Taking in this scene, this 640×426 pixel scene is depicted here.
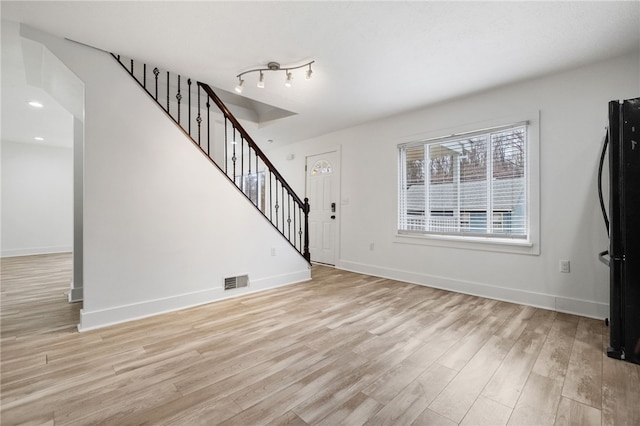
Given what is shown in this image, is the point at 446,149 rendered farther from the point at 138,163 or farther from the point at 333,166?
the point at 138,163

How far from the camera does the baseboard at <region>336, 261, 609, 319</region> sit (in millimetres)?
2793

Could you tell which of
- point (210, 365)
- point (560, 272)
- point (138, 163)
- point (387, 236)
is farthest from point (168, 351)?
point (560, 272)

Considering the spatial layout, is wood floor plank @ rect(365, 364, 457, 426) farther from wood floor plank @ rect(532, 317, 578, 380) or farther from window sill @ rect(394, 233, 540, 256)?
window sill @ rect(394, 233, 540, 256)

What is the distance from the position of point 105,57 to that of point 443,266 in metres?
4.49

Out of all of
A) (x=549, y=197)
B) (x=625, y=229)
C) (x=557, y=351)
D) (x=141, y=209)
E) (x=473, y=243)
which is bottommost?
(x=557, y=351)


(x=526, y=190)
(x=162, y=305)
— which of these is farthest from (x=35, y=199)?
(x=526, y=190)

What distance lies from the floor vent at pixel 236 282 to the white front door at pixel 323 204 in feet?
6.90

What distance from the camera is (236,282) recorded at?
3492 millimetres

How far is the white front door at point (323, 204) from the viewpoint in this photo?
5.27 m

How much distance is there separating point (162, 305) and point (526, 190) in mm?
4198

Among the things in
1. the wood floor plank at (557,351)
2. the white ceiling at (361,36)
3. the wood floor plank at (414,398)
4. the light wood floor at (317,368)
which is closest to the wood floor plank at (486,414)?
the light wood floor at (317,368)

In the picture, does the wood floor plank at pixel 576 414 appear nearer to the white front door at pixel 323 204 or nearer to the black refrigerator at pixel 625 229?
the black refrigerator at pixel 625 229

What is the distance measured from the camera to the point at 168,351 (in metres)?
2.10

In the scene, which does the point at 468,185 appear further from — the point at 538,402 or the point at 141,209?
the point at 141,209
